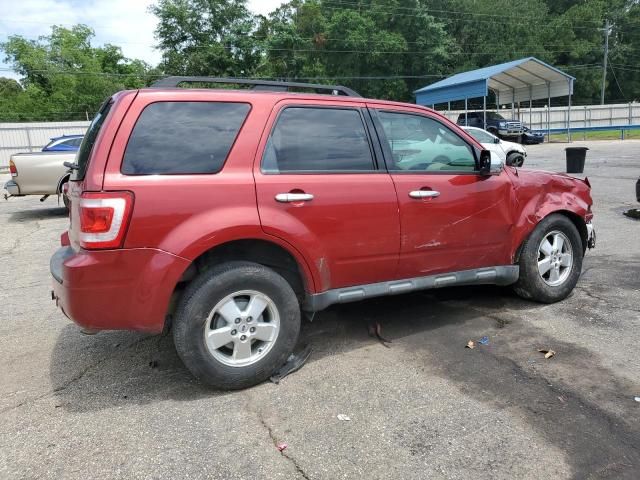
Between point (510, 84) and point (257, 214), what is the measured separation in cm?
3438

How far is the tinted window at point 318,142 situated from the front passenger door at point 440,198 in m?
0.22

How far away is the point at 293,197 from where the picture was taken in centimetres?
346

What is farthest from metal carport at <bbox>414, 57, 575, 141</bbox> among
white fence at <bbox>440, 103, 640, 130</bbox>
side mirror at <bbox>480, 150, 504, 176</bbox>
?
side mirror at <bbox>480, 150, 504, 176</bbox>

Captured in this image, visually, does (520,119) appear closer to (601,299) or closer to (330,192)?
(601,299)

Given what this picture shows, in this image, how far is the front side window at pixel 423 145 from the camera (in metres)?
4.04

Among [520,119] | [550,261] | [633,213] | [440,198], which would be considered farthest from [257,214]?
[520,119]

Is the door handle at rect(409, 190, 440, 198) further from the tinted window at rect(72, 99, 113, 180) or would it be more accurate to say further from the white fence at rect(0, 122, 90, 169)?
the white fence at rect(0, 122, 90, 169)

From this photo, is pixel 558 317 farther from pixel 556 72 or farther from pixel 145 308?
pixel 556 72

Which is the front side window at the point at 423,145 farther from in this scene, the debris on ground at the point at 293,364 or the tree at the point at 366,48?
the tree at the point at 366,48

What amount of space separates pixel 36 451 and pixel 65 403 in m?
0.53

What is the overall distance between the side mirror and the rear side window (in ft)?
6.57

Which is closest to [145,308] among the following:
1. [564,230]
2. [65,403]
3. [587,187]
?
[65,403]

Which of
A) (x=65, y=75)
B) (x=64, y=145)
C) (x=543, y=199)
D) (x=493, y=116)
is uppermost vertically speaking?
(x=65, y=75)

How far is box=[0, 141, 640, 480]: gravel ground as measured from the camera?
2.69 m
